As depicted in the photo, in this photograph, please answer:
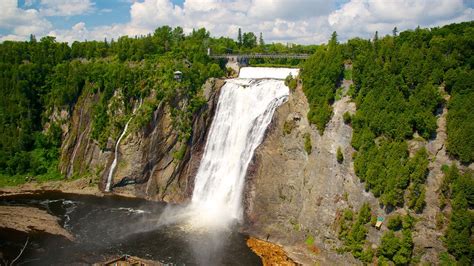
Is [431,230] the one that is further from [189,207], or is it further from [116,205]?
[116,205]

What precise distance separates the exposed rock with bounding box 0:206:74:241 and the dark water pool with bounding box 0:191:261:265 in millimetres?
939

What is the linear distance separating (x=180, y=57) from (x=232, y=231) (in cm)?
3776

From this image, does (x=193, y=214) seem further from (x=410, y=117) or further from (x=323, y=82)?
(x=410, y=117)

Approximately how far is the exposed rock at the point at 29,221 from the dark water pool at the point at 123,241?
37.0 inches

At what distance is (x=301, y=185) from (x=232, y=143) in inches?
500

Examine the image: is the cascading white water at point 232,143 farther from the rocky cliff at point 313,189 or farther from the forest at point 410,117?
the forest at point 410,117

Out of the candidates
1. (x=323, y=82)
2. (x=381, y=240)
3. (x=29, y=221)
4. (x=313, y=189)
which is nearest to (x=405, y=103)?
Result: (x=323, y=82)

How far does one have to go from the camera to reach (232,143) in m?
55.5

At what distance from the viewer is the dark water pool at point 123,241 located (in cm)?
4088

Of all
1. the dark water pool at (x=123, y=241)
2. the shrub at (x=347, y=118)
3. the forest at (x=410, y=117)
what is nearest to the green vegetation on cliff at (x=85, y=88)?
the dark water pool at (x=123, y=241)

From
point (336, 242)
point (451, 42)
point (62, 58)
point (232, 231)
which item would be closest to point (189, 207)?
point (232, 231)

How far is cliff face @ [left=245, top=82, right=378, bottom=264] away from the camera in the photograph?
42031 millimetres

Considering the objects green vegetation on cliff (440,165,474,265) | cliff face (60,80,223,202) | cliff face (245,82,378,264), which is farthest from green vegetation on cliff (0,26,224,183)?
green vegetation on cliff (440,165,474,265)

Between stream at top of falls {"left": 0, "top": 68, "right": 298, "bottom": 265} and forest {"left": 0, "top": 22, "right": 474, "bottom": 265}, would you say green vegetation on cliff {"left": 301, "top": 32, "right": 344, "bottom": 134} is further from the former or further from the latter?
stream at top of falls {"left": 0, "top": 68, "right": 298, "bottom": 265}
